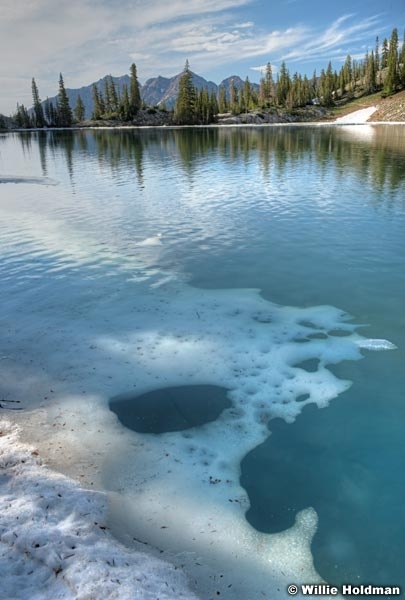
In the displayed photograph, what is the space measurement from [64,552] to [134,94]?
193 m

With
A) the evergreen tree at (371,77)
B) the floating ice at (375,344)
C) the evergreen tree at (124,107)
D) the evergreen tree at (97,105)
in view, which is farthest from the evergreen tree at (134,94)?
the floating ice at (375,344)

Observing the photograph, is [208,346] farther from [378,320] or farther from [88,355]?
[378,320]

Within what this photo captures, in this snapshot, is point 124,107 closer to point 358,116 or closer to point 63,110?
point 63,110

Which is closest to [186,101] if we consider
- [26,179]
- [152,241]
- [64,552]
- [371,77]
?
[371,77]

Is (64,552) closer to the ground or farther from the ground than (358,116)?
closer to the ground

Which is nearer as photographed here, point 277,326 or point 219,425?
point 219,425

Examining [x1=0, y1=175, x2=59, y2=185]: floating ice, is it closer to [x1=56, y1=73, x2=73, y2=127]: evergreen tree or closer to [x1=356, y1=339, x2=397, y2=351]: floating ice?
[x1=356, y1=339, x2=397, y2=351]: floating ice

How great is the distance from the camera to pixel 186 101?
157m

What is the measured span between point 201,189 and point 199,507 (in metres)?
27.8

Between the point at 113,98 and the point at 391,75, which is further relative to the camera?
the point at 113,98

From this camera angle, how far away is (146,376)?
29.9ft

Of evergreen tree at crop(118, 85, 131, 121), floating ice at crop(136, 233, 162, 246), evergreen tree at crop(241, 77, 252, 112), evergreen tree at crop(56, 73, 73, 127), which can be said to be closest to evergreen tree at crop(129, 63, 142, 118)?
evergreen tree at crop(118, 85, 131, 121)

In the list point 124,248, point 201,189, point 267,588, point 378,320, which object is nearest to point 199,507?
point 267,588

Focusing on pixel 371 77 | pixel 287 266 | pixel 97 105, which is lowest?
pixel 287 266
